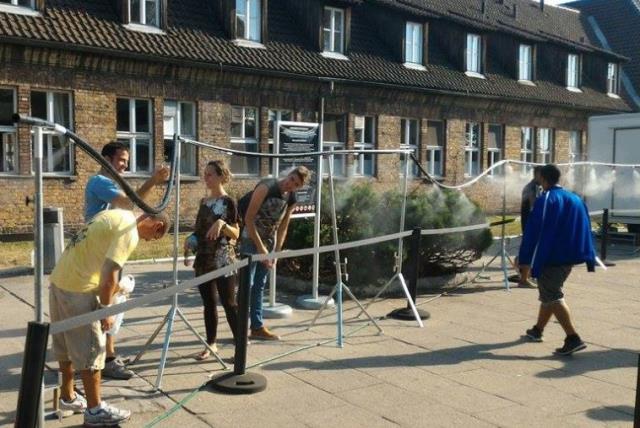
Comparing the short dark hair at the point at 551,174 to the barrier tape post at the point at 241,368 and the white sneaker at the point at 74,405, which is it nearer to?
the barrier tape post at the point at 241,368

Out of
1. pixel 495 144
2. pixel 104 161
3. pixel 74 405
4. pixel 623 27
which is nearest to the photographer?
pixel 104 161

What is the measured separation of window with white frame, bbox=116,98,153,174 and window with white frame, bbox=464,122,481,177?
1318cm

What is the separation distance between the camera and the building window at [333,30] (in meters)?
23.3

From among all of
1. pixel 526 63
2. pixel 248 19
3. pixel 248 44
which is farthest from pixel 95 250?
pixel 526 63

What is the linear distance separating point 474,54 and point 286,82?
1015 cm

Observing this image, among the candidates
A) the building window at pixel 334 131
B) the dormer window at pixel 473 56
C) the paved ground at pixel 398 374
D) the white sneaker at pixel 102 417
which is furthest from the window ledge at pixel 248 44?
the white sneaker at pixel 102 417

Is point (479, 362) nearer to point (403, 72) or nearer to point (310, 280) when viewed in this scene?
point (310, 280)

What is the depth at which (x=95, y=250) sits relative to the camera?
459 centimetres

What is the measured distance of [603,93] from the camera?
111ft

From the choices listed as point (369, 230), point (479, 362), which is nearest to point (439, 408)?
point (479, 362)

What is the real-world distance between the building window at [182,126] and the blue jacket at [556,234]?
13.3 meters

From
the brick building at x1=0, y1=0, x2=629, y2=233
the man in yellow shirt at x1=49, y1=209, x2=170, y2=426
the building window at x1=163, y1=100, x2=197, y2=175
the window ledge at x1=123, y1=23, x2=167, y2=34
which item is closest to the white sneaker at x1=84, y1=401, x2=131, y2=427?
the man in yellow shirt at x1=49, y1=209, x2=170, y2=426

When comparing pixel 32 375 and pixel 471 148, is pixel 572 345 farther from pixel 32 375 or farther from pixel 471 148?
pixel 471 148

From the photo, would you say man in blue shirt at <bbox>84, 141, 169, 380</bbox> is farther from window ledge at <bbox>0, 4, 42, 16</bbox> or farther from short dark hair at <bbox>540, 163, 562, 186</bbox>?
window ledge at <bbox>0, 4, 42, 16</bbox>
